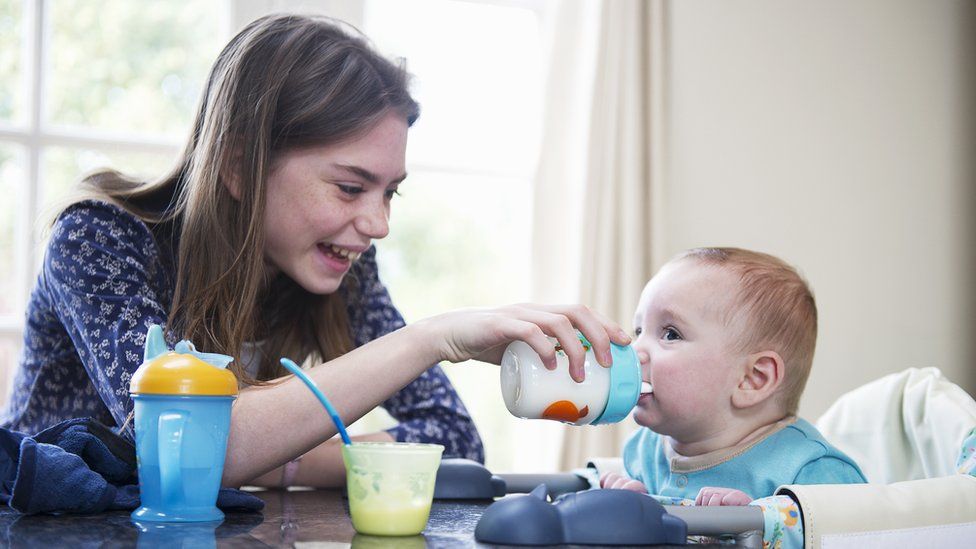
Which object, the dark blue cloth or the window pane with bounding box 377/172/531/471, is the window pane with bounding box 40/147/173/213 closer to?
the window pane with bounding box 377/172/531/471

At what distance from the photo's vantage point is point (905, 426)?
1549 mm

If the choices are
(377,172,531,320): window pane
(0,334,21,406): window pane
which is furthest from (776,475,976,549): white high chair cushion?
(0,334,21,406): window pane

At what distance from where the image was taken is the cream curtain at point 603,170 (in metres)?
2.95

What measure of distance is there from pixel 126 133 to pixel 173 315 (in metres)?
1.66

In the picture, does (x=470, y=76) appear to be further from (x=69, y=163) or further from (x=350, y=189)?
(x=350, y=189)

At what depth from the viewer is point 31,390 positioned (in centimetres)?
151

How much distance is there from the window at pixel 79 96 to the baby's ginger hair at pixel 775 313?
1937 millimetres

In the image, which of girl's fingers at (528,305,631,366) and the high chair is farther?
girl's fingers at (528,305,631,366)

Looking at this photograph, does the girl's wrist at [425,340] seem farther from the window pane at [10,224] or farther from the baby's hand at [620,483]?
the window pane at [10,224]

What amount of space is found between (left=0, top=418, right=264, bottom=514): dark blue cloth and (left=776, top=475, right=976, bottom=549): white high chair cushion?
0.59 meters

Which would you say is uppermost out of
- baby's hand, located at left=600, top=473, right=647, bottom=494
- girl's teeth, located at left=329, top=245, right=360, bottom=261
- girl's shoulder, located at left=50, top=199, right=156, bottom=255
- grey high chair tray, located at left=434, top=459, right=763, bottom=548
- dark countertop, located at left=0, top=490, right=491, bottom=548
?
girl's shoulder, located at left=50, top=199, right=156, bottom=255

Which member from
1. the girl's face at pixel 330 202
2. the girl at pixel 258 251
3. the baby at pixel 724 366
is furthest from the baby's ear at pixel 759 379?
the girl's face at pixel 330 202

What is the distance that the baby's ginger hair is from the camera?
1427 millimetres

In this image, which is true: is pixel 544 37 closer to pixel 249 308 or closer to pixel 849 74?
pixel 849 74
